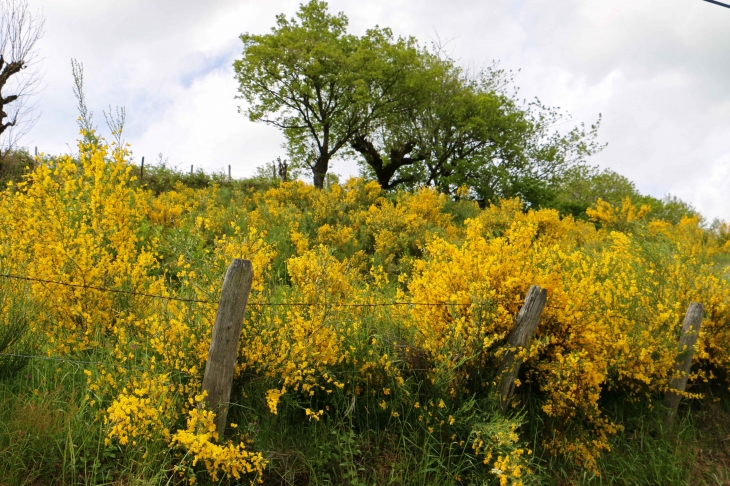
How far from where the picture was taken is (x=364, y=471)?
117 inches

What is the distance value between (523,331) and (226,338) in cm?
192

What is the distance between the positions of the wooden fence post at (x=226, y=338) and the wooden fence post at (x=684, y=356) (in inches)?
145

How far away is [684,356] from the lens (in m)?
4.35

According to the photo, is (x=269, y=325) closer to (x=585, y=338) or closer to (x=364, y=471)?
(x=364, y=471)

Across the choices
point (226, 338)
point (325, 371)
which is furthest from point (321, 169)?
point (226, 338)

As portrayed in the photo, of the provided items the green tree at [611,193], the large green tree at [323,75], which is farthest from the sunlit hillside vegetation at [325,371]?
the green tree at [611,193]

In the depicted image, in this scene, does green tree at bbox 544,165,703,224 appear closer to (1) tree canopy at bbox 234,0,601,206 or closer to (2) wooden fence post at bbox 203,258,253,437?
(1) tree canopy at bbox 234,0,601,206

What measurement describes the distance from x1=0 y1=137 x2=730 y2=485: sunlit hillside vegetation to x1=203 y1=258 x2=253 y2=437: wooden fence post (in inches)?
4.9

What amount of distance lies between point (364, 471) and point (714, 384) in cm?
401

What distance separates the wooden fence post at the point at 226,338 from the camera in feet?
8.76

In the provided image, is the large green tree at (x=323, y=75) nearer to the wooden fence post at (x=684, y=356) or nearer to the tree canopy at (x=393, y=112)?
the tree canopy at (x=393, y=112)

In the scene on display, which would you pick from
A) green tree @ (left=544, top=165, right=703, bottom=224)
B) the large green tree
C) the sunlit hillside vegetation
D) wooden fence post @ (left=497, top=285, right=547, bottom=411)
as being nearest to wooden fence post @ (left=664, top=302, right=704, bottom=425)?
the sunlit hillside vegetation

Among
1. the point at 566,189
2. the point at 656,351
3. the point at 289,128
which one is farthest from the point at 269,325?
the point at 566,189

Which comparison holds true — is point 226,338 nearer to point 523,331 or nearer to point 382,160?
point 523,331
